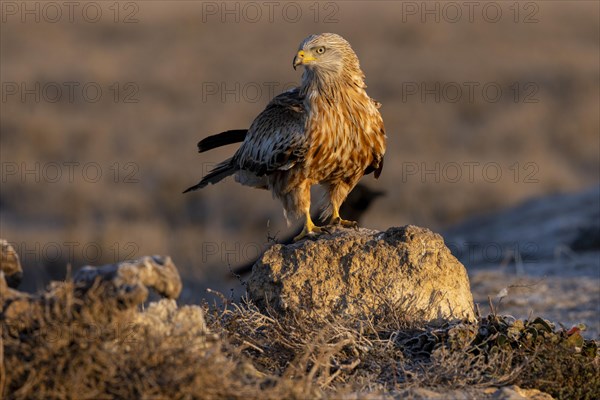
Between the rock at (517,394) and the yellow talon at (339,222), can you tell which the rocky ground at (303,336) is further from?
the yellow talon at (339,222)

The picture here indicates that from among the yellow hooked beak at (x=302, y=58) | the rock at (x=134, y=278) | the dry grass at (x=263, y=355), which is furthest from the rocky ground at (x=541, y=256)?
the rock at (x=134, y=278)

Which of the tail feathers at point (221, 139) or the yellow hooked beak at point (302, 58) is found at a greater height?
the yellow hooked beak at point (302, 58)

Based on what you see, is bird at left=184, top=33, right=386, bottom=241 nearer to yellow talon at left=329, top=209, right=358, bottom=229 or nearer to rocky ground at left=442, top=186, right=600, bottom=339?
yellow talon at left=329, top=209, right=358, bottom=229

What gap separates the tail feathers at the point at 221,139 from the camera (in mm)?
7672

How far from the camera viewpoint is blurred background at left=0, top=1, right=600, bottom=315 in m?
15.7

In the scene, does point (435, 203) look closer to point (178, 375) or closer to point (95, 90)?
point (95, 90)

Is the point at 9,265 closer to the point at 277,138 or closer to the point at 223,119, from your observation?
the point at 277,138

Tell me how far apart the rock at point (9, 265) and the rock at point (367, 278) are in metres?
1.52

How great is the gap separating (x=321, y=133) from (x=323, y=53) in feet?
1.69

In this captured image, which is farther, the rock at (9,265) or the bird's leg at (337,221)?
the bird's leg at (337,221)

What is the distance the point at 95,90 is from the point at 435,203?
28.9 feet

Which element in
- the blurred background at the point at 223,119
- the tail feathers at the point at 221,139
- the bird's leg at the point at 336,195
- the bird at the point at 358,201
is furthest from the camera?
the blurred background at the point at 223,119

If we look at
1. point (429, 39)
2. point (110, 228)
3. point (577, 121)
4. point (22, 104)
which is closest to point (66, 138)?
point (22, 104)

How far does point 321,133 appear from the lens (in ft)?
21.8
